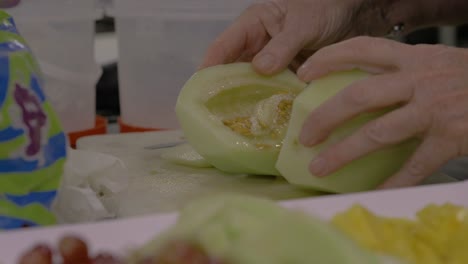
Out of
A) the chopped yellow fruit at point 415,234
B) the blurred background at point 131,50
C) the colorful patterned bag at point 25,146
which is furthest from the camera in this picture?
the blurred background at point 131,50

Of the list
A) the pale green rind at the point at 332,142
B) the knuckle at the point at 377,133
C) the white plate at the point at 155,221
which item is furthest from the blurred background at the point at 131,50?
the white plate at the point at 155,221

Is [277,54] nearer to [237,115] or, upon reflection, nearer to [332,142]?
[237,115]

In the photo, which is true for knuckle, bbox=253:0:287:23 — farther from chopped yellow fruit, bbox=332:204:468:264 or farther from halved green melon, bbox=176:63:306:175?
chopped yellow fruit, bbox=332:204:468:264

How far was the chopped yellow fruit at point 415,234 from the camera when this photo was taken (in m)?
0.70

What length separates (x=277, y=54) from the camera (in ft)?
4.37

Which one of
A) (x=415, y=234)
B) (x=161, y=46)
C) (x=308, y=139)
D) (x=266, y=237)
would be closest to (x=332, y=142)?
(x=308, y=139)

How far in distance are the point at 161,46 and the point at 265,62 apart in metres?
0.46

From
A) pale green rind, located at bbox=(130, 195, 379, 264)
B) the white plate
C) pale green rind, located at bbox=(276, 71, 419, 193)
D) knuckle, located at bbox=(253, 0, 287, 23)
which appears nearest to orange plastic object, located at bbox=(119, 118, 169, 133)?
knuckle, located at bbox=(253, 0, 287, 23)

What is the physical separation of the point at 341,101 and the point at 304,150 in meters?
0.12

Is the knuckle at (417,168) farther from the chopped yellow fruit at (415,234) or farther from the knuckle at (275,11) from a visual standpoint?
the knuckle at (275,11)

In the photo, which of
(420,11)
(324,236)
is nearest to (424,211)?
(324,236)

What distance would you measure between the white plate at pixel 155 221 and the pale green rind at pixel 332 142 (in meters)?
0.20

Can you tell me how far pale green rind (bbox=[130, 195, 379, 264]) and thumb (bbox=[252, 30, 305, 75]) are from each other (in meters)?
0.69

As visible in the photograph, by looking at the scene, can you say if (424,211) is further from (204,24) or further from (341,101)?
(204,24)
